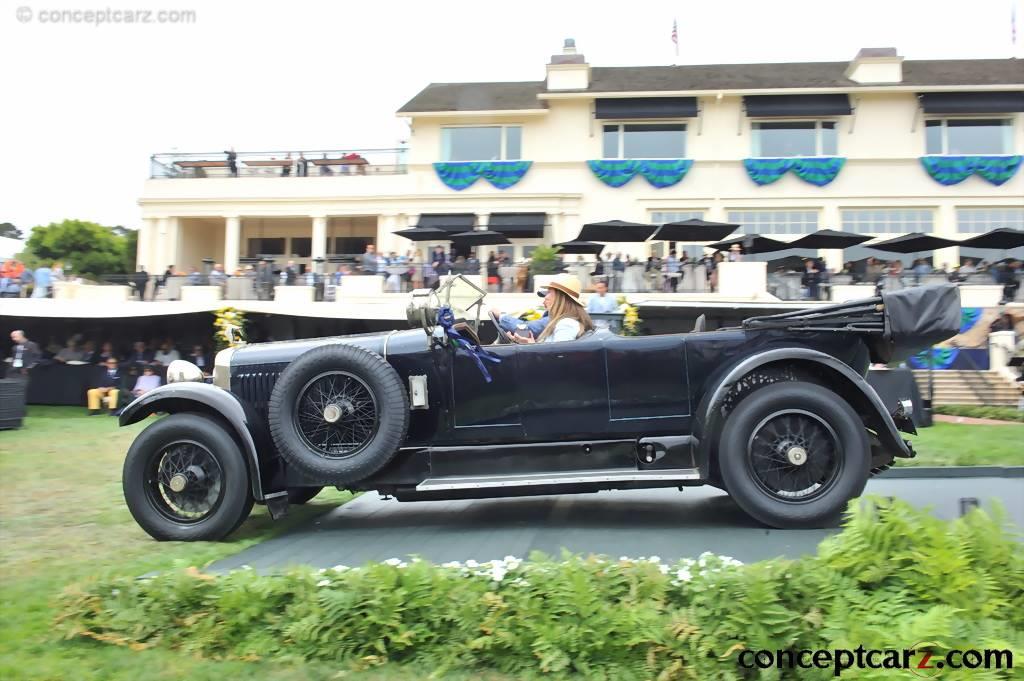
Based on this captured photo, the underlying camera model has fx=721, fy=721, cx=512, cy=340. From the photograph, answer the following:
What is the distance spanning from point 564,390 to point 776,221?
74.8ft

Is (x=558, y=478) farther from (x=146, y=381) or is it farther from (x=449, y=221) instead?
(x=449, y=221)

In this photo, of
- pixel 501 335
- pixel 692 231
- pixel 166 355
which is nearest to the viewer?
pixel 501 335

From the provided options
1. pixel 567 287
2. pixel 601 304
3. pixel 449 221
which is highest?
pixel 449 221

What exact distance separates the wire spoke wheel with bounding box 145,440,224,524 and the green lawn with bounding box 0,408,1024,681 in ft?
0.86

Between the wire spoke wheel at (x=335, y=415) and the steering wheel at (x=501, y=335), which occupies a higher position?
the steering wheel at (x=501, y=335)

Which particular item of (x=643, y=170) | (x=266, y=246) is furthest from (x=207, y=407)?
(x=266, y=246)

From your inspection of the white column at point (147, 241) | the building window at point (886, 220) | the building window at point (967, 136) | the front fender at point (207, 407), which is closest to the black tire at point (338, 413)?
the front fender at point (207, 407)

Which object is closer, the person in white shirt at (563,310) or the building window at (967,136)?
the person in white shirt at (563,310)

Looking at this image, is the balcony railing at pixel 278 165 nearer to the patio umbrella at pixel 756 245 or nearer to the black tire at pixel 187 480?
the patio umbrella at pixel 756 245

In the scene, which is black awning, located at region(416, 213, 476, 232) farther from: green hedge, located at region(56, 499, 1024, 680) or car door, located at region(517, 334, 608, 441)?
green hedge, located at region(56, 499, 1024, 680)

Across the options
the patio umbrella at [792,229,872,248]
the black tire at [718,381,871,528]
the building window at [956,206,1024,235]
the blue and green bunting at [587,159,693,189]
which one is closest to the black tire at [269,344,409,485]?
the black tire at [718,381,871,528]

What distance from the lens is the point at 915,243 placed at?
813 inches

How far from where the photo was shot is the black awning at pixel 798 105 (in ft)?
81.1

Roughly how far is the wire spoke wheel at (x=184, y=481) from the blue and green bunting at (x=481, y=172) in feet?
71.1
